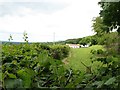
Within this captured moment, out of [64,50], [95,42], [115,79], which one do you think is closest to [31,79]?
[115,79]

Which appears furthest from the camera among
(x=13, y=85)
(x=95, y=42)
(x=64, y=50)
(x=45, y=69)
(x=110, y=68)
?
(x=95, y=42)

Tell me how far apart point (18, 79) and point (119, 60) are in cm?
34

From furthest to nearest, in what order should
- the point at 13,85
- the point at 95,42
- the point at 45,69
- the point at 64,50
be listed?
the point at 95,42
the point at 64,50
the point at 45,69
the point at 13,85

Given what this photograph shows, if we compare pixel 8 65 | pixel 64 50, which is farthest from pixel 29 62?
pixel 64 50

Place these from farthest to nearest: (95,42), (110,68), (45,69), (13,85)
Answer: (95,42) < (110,68) < (45,69) < (13,85)

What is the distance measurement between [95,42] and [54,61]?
62.5 ft

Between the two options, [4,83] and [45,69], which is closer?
[4,83]

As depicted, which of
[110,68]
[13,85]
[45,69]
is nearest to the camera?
[13,85]

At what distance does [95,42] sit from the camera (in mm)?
19266

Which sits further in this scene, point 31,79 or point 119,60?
point 119,60

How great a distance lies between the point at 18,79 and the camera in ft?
1.40

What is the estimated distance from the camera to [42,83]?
20.3 inches

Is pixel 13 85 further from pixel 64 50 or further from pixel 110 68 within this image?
pixel 64 50

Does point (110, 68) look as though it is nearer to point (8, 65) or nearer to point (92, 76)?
point (92, 76)
